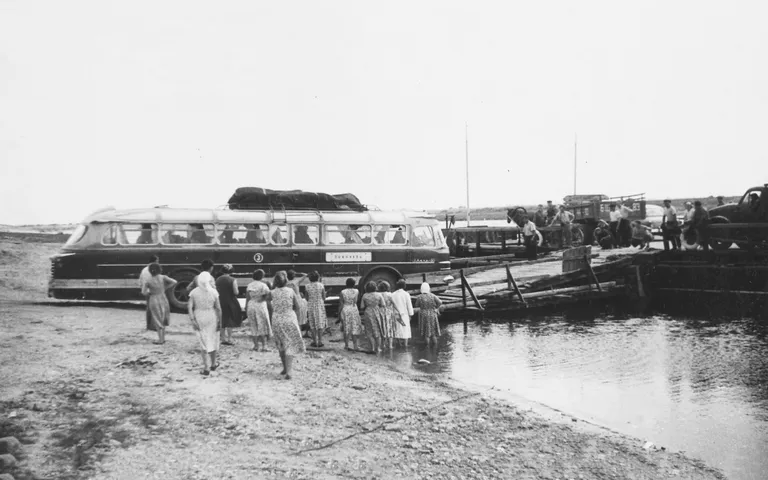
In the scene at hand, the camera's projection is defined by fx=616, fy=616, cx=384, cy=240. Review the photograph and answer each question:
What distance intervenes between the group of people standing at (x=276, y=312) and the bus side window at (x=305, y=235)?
364 centimetres

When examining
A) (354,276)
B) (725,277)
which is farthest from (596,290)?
(354,276)

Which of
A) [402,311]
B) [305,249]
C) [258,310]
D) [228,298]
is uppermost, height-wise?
[305,249]

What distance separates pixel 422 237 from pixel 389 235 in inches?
42.2

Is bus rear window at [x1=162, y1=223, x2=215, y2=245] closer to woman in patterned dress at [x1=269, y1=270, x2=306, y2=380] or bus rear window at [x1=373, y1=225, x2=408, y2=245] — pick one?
bus rear window at [x1=373, y1=225, x2=408, y2=245]

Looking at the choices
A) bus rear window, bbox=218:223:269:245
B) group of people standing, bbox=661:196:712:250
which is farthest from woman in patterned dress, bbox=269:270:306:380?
group of people standing, bbox=661:196:712:250

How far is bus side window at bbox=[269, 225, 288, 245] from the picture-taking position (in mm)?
17609

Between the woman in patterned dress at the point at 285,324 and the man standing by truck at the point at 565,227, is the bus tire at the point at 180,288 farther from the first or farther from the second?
the man standing by truck at the point at 565,227

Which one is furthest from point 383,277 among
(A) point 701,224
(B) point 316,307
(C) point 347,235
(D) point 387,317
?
(A) point 701,224

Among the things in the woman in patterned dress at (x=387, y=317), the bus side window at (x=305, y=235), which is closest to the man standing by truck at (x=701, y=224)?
the woman in patterned dress at (x=387, y=317)

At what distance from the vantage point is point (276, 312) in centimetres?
1005

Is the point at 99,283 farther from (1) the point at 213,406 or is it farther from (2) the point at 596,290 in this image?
(2) the point at 596,290

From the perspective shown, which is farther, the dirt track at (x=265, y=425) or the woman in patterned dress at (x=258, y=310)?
the woman in patterned dress at (x=258, y=310)

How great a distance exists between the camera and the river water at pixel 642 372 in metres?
9.07

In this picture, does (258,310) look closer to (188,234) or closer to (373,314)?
(373,314)
